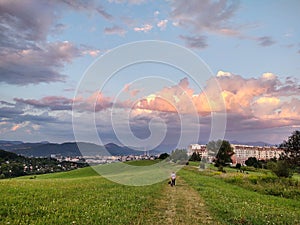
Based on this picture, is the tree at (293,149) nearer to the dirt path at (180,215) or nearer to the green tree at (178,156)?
the green tree at (178,156)

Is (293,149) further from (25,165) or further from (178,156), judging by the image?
(25,165)

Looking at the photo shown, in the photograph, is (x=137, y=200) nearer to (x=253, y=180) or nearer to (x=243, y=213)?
(x=243, y=213)

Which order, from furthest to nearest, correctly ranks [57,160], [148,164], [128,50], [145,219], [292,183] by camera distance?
[57,160] < [148,164] < [292,183] < [128,50] < [145,219]

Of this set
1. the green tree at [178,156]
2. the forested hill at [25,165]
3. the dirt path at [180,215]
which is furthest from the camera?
the green tree at [178,156]

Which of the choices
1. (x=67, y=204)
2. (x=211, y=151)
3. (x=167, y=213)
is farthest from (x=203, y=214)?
(x=211, y=151)

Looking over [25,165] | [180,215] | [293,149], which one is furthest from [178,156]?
[180,215]

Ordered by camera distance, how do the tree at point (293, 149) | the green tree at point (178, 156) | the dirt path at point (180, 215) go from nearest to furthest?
the dirt path at point (180, 215) → the tree at point (293, 149) → the green tree at point (178, 156)

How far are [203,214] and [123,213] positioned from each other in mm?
4745

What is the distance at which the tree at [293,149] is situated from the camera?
72.0 metres

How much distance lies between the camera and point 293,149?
243 ft

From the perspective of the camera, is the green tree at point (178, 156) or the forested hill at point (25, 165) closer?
the forested hill at point (25, 165)

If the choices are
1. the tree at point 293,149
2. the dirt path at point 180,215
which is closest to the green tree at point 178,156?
the tree at point 293,149

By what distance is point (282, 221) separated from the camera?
1498cm

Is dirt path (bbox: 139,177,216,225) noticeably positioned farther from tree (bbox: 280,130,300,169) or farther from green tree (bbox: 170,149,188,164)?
green tree (bbox: 170,149,188,164)
